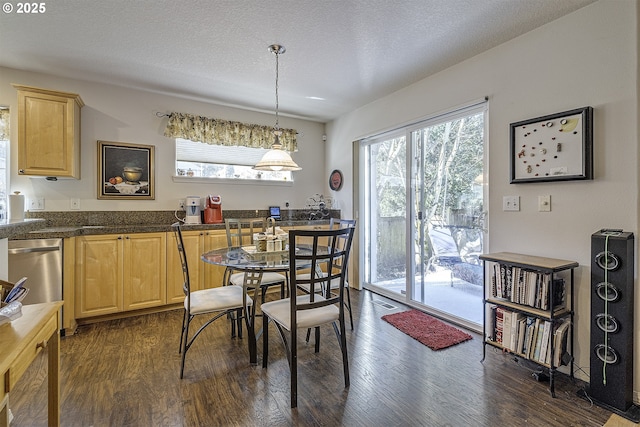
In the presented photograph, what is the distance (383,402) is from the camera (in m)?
1.83

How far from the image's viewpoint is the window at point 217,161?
3.88 metres

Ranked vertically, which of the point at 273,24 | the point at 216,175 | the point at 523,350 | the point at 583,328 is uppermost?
the point at 273,24

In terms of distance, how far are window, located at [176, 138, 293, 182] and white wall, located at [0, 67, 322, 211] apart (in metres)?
0.12

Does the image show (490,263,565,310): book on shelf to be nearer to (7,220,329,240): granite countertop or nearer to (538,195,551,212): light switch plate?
(538,195,551,212): light switch plate

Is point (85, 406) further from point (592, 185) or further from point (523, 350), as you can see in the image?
point (592, 185)

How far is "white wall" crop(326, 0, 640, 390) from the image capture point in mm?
1876

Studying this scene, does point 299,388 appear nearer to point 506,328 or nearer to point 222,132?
point 506,328

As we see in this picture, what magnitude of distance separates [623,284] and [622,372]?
19.8 inches

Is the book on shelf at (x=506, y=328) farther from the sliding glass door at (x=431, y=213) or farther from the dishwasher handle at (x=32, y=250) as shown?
the dishwasher handle at (x=32, y=250)

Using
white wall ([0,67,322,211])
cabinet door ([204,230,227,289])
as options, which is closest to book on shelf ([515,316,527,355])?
cabinet door ([204,230,227,289])

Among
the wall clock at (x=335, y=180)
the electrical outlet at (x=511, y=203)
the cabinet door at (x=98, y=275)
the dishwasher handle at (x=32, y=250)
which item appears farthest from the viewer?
the wall clock at (x=335, y=180)

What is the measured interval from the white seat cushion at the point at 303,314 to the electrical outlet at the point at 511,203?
1.62 m

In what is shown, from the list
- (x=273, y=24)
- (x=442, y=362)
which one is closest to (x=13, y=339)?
(x=273, y=24)
